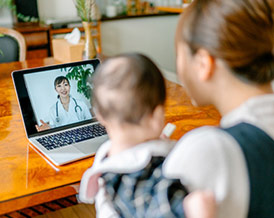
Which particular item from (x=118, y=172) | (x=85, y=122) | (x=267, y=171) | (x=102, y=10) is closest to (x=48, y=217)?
(x=85, y=122)

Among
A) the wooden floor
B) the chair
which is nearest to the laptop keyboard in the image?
the wooden floor

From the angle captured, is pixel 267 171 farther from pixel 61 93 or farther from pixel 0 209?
pixel 61 93

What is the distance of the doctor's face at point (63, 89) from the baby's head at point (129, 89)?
0.50 meters

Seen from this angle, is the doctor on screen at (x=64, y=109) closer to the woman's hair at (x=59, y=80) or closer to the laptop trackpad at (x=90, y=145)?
the woman's hair at (x=59, y=80)

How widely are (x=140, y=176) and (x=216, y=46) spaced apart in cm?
32

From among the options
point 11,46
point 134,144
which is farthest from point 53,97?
point 11,46

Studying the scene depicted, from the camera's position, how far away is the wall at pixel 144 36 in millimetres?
4617

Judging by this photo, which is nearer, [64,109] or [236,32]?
[236,32]

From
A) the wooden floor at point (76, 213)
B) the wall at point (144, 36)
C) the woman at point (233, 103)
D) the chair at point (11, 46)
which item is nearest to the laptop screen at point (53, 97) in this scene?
the woman at point (233, 103)

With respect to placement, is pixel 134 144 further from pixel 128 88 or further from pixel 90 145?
pixel 90 145

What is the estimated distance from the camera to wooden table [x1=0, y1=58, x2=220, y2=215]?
90 cm

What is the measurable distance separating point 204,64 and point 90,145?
56 centimetres

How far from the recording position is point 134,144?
807 millimetres

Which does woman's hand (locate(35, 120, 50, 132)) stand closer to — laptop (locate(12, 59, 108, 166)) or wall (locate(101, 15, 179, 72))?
laptop (locate(12, 59, 108, 166))
